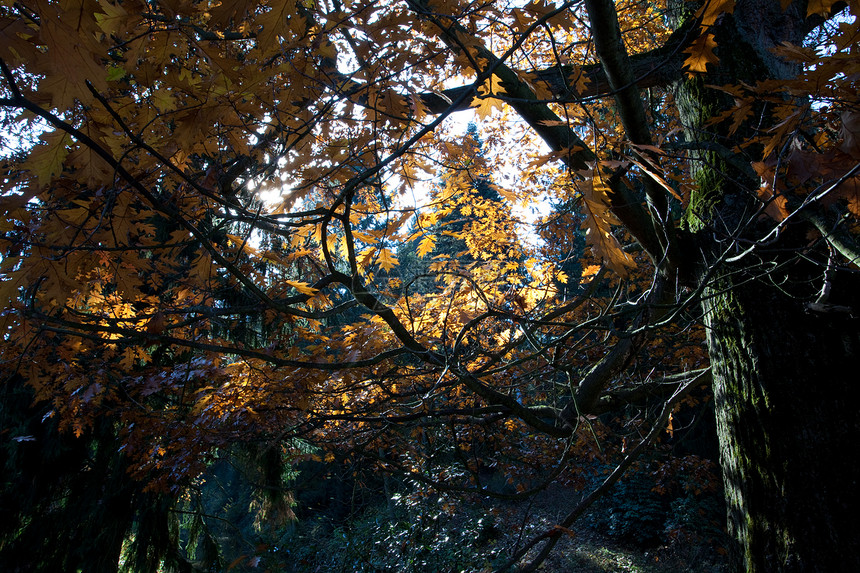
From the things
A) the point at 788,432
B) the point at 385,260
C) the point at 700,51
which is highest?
the point at 700,51

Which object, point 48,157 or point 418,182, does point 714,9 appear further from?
point 48,157

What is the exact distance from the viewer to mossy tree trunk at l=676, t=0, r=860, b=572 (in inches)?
70.3

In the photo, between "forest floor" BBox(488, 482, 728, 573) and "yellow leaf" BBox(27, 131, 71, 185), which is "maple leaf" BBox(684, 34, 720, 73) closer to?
"yellow leaf" BBox(27, 131, 71, 185)

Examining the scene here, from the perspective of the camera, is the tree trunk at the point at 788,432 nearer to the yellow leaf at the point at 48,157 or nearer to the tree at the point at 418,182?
the tree at the point at 418,182

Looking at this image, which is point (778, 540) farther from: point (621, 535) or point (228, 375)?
point (621, 535)

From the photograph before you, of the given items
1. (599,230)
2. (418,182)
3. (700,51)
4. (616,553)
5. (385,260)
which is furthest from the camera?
(616,553)

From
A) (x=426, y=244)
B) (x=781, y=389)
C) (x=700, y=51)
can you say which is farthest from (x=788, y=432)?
(x=426, y=244)

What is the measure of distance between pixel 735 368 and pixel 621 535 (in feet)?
33.1

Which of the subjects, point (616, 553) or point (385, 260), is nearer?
point (385, 260)

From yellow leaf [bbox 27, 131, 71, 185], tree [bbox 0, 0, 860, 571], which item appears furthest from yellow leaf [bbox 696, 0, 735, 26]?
yellow leaf [bbox 27, 131, 71, 185]

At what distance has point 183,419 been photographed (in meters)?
3.66

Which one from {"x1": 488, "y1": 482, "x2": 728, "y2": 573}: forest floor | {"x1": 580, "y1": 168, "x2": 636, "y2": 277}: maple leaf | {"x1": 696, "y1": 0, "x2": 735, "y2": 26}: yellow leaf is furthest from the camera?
{"x1": 488, "y1": 482, "x2": 728, "y2": 573}: forest floor

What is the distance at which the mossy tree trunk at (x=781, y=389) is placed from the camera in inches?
70.3

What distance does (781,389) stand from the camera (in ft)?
6.56
